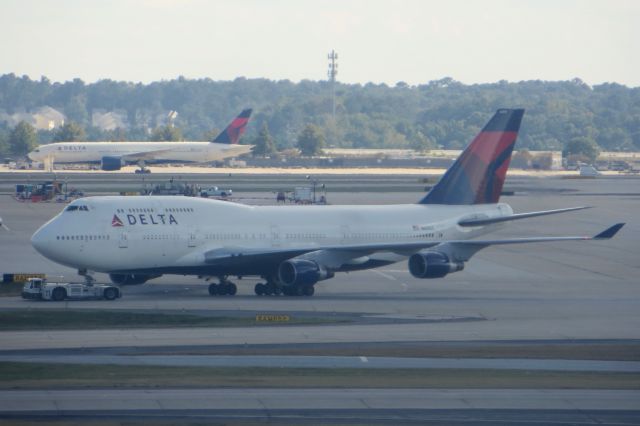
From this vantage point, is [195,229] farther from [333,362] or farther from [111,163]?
[111,163]

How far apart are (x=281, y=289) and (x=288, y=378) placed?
2030 centimetres

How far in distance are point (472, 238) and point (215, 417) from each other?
109 feet

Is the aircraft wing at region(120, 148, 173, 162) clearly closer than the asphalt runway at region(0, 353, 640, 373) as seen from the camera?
No

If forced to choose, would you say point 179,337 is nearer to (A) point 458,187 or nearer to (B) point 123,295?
(B) point 123,295

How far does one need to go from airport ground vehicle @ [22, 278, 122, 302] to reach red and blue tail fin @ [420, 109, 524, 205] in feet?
60.0

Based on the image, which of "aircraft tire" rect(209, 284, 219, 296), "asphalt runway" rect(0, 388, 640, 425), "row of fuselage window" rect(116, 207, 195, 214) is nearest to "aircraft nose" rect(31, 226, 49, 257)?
"row of fuselage window" rect(116, 207, 195, 214)

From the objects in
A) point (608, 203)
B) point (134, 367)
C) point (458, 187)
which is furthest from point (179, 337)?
point (608, 203)

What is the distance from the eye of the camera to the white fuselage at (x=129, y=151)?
170m

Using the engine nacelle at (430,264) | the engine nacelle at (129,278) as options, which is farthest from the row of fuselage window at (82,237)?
the engine nacelle at (430,264)

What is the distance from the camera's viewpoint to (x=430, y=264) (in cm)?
5278

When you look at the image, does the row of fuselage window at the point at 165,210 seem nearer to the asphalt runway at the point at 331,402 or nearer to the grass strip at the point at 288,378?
the grass strip at the point at 288,378

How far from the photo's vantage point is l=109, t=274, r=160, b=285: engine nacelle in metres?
53.7

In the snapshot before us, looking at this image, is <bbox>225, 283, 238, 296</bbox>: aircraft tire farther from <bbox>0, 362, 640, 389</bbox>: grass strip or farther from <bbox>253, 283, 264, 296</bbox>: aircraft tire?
<bbox>0, 362, 640, 389</bbox>: grass strip

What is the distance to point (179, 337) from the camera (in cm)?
4050
